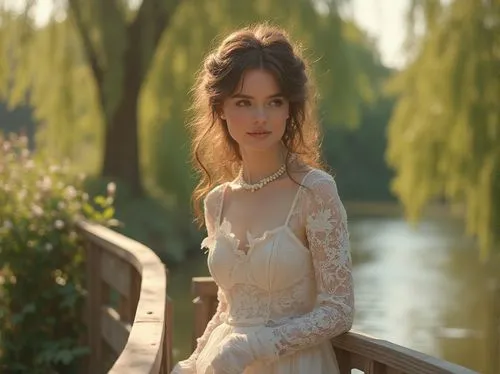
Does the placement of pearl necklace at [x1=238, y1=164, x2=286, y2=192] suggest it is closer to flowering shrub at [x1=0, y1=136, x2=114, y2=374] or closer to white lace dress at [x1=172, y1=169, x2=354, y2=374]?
white lace dress at [x1=172, y1=169, x2=354, y2=374]

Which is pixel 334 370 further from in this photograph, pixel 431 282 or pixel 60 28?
pixel 60 28

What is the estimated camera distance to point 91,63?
1538cm

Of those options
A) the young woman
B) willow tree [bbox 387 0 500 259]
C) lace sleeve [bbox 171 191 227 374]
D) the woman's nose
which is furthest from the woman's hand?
willow tree [bbox 387 0 500 259]

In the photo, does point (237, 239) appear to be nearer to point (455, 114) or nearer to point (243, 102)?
point (243, 102)

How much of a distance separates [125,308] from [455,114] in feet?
25.2

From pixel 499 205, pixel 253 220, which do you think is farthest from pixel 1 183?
pixel 499 205

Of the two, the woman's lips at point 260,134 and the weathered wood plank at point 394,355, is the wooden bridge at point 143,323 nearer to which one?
the weathered wood plank at point 394,355

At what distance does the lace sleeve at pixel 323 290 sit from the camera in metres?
2.70

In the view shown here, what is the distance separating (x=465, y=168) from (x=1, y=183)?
6097mm

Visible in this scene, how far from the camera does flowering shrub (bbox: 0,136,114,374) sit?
6.09 metres

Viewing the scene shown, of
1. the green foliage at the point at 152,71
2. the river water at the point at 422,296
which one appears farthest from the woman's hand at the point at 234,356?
the green foliage at the point at 152,71

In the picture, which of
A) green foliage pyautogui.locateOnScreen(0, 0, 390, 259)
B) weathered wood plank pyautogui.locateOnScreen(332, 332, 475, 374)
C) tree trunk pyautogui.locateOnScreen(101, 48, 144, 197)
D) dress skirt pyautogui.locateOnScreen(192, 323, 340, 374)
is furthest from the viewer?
tree trunk pyautogui.locateOnScreen(101, 48, 144, 197)

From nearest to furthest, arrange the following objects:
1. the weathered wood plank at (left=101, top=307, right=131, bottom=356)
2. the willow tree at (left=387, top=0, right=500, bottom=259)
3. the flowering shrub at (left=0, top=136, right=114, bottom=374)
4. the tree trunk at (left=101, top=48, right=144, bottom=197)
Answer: the weathered wood plank at (left=101, top=307, right=131, bottom=356) → the flowering shrub at (left=0, top=136, right=114, bottom=374) → the willow tree at (left=387, top=0, right=500, bottom=259) → the tree trunk at (left=101, top=48, right=144, bottom=197)

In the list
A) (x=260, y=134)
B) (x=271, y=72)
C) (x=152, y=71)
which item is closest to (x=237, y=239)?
(x=260, y=134)
